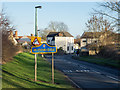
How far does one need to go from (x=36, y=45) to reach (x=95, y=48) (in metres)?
36.9

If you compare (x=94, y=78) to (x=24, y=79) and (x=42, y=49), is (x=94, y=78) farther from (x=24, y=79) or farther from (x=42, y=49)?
(x=24, y=79)

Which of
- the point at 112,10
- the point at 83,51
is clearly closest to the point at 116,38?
the point at 112,10

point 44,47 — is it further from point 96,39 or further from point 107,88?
point 96,39

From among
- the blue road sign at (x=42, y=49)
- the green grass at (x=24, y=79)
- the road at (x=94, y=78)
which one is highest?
the blue road sign at (x=42, y=49)

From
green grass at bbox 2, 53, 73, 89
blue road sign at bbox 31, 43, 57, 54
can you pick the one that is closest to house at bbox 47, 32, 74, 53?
green grass at bbox 2, 53, 73, 89

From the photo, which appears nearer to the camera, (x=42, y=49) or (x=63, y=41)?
(x=42, y=49)

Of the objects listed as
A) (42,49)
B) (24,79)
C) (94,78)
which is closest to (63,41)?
(94,78)

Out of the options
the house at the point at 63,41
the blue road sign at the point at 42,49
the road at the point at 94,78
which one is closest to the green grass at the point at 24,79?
the road at the point at 94,78

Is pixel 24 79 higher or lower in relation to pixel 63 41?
lower

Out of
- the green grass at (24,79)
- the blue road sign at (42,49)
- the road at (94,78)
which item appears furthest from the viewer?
the blue road sign at (42,49)

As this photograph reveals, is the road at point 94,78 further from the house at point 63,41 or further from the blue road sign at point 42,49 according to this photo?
the house at point 63,41

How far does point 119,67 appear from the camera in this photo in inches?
1008

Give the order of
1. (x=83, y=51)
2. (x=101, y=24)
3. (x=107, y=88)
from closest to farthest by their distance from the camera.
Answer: (x=107, y=88) → (x=101, y=24) → (x=83, y=51)

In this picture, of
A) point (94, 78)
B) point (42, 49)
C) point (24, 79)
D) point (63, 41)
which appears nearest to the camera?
point (24, 79)
